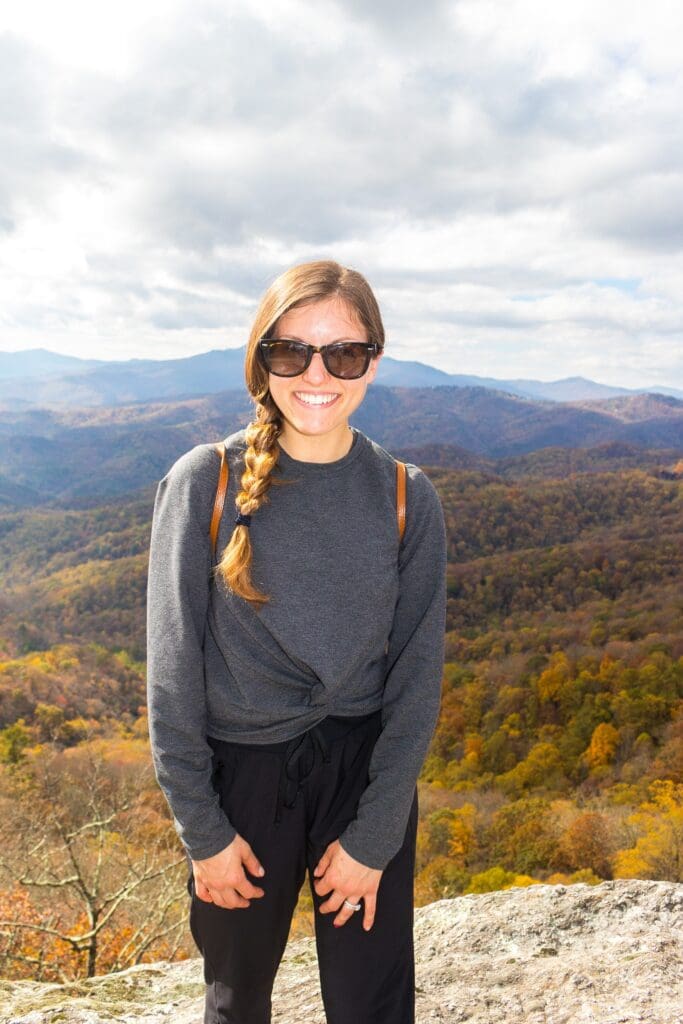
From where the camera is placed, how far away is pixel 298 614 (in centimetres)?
176

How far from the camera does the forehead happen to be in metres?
1.79

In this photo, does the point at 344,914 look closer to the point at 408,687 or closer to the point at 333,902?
the point at 333,902

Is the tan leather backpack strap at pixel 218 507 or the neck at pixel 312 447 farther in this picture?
the neck at pixel 312 447

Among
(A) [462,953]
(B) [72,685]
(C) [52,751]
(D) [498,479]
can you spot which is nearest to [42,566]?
(B) [72,685]

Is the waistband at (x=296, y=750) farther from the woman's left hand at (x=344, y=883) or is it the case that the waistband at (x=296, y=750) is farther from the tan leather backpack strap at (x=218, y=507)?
the tan leather backpack strap at (x=218, y=507)

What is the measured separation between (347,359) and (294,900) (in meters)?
1.63

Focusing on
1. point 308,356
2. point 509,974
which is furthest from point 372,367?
point 509,974

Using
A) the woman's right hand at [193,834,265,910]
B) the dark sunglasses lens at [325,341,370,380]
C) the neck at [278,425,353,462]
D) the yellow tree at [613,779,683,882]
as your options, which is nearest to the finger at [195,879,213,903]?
the woman's right hand at [193,834,265,910]

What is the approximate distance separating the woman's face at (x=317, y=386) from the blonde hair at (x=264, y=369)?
3cm

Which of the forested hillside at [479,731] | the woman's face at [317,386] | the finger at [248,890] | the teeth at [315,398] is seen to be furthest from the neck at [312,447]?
the forested hillside at [479,731]

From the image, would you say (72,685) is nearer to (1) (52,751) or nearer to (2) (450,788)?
(1) (52,751)

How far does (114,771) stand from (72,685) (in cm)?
2879

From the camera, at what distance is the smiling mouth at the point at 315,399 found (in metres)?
1.83

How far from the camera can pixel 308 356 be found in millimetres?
1808
